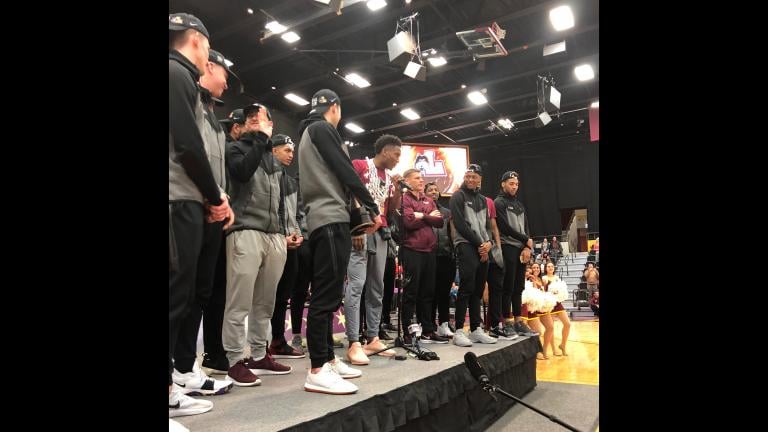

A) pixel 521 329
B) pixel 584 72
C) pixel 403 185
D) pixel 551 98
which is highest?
pixel 584 72

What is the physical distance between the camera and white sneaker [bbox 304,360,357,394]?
2.23 meters

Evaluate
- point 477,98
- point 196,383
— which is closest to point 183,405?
point 196,383

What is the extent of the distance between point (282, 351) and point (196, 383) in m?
1.37

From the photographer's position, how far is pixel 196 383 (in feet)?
7.02

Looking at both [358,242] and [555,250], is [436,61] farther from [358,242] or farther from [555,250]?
[555,250]

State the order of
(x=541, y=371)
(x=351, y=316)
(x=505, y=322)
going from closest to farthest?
(x=351, y=316) → (x=505, y=322) → (x=541, y=371)

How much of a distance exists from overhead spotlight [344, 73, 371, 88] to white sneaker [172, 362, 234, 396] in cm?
907

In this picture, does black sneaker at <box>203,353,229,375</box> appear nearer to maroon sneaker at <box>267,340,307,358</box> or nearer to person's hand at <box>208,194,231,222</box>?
maroon sneaker at <box>267,340,307,358</box>

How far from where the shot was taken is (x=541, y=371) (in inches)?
223

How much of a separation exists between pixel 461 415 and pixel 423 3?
257 inches

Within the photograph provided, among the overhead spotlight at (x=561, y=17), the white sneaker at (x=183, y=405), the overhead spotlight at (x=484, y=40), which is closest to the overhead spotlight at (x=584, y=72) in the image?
the overhead spotlight at (x=561, y=17)

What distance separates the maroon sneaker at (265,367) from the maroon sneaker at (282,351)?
26.6 inches
